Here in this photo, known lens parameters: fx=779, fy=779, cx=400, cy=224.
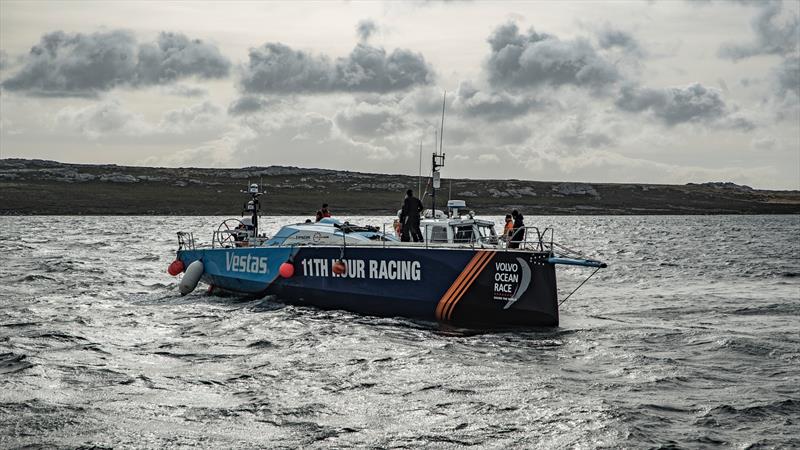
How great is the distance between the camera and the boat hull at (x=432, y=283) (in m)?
18.5

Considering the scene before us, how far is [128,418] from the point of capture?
1144cm

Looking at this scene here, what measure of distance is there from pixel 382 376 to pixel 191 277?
1341 cm

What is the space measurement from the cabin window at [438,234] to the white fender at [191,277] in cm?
844

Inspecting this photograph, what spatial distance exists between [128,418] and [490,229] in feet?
44.8

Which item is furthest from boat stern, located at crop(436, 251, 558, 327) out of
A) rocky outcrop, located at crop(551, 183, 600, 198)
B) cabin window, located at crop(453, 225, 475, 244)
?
rocky outcrop, located at crop(551, 183, 600, 198)

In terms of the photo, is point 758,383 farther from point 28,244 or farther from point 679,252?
point 28,244

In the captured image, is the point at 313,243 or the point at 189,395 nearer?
the point at 189,395

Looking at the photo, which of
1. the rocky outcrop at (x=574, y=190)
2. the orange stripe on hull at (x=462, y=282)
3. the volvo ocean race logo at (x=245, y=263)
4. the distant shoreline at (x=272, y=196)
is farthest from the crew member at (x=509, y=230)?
the rocky outcrop at (x=574, y=190)

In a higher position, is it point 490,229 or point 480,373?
point 490,229

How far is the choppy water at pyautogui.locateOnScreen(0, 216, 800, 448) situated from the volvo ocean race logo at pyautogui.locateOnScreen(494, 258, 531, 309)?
94 cm

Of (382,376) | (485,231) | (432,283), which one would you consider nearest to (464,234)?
(485,231)

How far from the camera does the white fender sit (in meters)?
25.7

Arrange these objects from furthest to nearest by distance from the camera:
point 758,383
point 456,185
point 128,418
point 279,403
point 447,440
Answer: point 456,185 < point 758,383 < point 279,403 < point 128,418 < point 447,440

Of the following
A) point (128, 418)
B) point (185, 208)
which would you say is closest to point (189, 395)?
point (128, 418)
